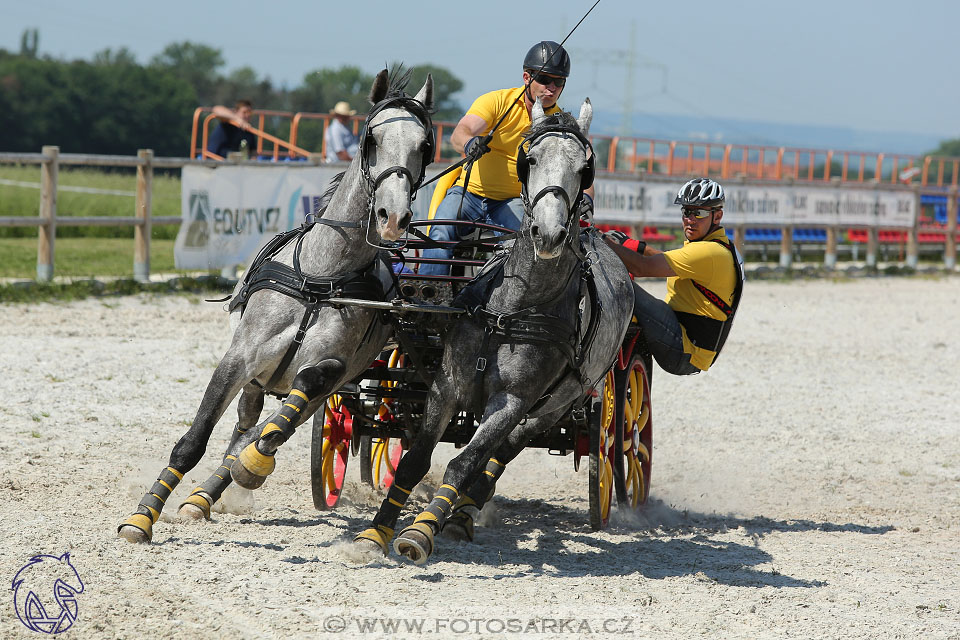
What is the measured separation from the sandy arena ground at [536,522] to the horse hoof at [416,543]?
88 mm

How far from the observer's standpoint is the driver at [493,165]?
5.57 metres

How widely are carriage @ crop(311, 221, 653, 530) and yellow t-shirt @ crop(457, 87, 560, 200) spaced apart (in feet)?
0.82

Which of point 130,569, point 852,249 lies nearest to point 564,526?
point 130,569

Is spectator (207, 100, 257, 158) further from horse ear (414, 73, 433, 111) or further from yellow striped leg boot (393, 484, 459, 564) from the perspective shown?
yellow striped leg boot (393, 484, 459, 564)

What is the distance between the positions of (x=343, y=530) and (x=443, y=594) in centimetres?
119

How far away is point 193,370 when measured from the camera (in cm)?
879

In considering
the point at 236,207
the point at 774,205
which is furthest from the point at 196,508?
the point at 774,205

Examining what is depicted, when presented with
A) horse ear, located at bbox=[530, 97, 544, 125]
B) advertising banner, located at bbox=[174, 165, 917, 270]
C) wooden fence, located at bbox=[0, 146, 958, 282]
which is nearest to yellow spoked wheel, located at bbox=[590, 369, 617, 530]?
horse ear, located at bbox=[530, 97, 544, 125]

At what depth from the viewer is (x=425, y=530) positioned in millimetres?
4430

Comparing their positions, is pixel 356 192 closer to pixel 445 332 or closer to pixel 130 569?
pixel 445 332

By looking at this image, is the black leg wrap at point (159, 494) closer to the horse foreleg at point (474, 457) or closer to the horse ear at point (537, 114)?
the horse foreleg at point (474, 457)

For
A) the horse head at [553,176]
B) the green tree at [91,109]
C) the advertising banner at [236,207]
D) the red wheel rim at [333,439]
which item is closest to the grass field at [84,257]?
the advertising banner at [236,207]

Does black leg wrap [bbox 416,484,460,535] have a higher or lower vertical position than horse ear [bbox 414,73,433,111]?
lower

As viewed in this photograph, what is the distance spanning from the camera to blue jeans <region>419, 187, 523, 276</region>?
18.5 feet
